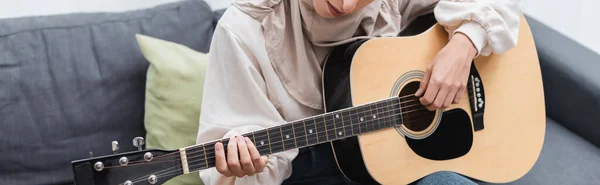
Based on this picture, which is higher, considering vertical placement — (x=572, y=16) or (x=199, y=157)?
(x=199, y=157)

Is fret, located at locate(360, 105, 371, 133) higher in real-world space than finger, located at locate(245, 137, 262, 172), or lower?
lower

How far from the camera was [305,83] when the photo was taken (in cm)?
124

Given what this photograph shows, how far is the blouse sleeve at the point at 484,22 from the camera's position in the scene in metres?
1.27

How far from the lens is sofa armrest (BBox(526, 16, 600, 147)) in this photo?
5.02 feet

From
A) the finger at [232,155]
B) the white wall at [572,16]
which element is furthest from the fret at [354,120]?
the white wall at [572,16]

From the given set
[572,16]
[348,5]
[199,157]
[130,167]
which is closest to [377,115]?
[348,5]

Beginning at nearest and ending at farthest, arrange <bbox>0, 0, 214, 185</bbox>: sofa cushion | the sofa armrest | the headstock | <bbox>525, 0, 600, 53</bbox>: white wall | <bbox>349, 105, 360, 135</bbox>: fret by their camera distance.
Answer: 1. the headstock
2. <bbox>349, 105, 360, 135</bbox>: fret
3. <bbox>0, 0, 214, 185</bbox>: sofa cushion
4. the sofa armrest
5. <bbox>525, 0, 600, 53</bbox>: white wall

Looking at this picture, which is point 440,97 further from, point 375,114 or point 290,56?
point 290,56

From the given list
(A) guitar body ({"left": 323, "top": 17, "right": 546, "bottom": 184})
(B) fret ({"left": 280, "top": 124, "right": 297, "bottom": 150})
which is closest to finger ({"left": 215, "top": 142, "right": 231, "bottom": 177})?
(B) fret ({"left": 280, "top": 124, "right": 297, "bottom": 150})

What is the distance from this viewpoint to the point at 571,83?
5.12ft

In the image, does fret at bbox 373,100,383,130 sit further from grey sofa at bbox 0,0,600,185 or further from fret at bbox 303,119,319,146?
grey sofa at bbox 0,0,600,185

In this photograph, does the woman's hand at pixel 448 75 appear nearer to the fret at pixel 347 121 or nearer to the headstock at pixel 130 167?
the fret at pixel 347 121

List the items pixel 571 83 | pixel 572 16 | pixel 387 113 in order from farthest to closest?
1. pixel 572 16
2. pixel 571 83
3. pixel 387 113

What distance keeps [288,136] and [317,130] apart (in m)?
0.06
